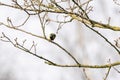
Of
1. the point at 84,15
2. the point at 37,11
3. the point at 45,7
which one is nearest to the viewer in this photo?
the point at 84,15

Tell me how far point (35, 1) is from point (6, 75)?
180 inches

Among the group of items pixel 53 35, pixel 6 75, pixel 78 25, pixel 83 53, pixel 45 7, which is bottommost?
pixel 6 75

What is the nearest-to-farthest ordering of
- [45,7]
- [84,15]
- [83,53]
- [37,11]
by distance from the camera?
[84,15], [37,11], [45,7], [83,53]

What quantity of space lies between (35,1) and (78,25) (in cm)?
433

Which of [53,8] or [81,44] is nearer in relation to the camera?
[53,8]

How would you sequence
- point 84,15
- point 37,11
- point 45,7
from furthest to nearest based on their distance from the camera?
point 45,7
point 37,11
point 84,15

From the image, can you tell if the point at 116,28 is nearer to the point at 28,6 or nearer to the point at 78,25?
the point at 28,6

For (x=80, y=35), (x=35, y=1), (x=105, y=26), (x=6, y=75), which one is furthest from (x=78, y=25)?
(x=105, y=26)

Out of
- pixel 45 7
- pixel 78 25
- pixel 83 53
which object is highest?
pixel 45 7

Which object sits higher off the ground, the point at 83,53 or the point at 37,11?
the point at 37,11

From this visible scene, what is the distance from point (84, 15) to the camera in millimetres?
2910

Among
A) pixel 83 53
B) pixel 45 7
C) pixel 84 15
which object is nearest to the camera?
pixel 84 15

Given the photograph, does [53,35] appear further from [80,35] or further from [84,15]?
[80,35]

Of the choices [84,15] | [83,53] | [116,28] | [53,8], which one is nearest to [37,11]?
[53,8]
